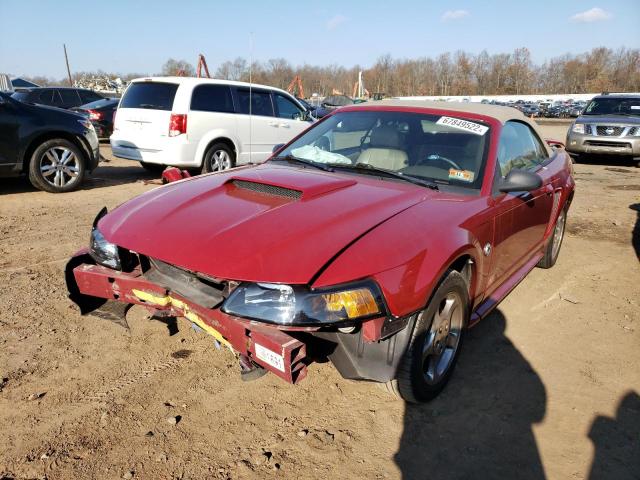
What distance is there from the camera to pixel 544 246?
4336 mm

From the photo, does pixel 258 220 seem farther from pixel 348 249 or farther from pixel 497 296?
pixel 497 296

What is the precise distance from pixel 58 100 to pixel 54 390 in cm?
1533

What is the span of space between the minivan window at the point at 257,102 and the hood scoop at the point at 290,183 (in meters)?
6.06

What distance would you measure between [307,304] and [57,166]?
6.82 metres

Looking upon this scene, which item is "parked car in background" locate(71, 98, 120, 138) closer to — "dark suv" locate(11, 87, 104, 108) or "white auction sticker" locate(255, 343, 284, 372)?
"dark suv" locate(11, 87, 104, 108)

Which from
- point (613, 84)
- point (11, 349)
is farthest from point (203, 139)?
point (613, 84)

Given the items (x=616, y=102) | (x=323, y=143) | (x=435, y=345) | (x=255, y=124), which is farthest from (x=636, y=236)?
(x=616, y=102)

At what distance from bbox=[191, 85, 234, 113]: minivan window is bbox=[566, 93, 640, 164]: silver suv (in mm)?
9280

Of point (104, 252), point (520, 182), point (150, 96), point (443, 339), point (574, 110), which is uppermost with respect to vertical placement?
point (150, 96)

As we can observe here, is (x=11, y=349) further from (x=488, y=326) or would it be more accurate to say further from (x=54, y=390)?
(x=488, y=326)

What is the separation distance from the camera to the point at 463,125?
3354mm

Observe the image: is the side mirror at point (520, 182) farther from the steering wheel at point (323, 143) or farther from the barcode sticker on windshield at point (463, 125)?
the steering wheel at point (323, 143)

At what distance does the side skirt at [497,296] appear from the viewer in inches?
118

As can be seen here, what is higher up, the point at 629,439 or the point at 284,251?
the point at 284,251
